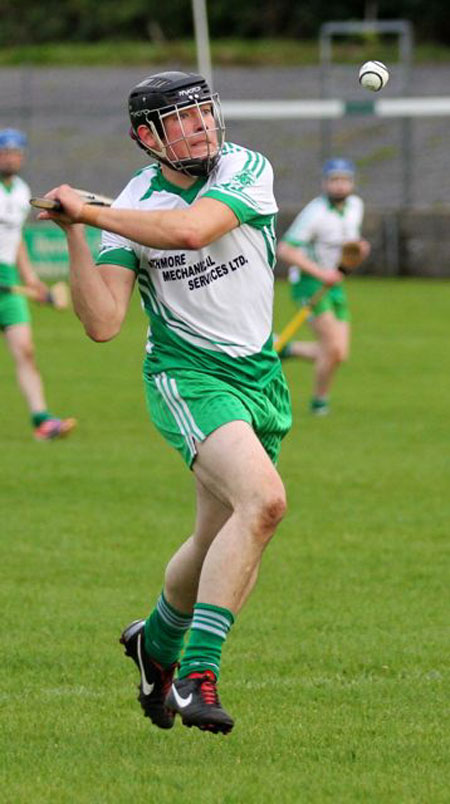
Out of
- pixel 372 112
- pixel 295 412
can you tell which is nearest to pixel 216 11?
pixel 372 112

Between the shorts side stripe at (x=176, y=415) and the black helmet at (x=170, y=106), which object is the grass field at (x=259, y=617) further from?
the black helmet at (x=170, y=106)

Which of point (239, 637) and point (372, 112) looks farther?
point (372, 112)

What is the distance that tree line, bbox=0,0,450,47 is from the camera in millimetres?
45531

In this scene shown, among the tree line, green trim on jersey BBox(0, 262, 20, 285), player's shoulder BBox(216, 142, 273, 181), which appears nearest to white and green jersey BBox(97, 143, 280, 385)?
player's shoulder BBox(216, 142, 273, 181)

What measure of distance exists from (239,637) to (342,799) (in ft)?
7.74

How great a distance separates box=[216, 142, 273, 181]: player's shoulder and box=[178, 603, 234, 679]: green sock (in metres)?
1.45

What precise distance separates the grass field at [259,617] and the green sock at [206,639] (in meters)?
0.35

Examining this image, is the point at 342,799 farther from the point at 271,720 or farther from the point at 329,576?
the point at 329,576

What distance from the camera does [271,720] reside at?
6.16 m

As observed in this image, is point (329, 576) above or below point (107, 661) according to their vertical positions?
below

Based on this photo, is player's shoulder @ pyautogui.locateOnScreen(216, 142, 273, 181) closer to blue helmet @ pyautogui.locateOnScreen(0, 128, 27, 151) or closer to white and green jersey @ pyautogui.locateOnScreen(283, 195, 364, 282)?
blue helmet @ pyautogui.locateOnScreen(0, 128, 27, 151)

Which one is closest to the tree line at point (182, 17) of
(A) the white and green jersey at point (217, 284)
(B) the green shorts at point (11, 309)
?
(B) the green shorts at point (11, 309)

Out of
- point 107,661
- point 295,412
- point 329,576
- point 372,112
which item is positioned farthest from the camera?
point 372,112

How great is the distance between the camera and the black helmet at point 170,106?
577 cm
